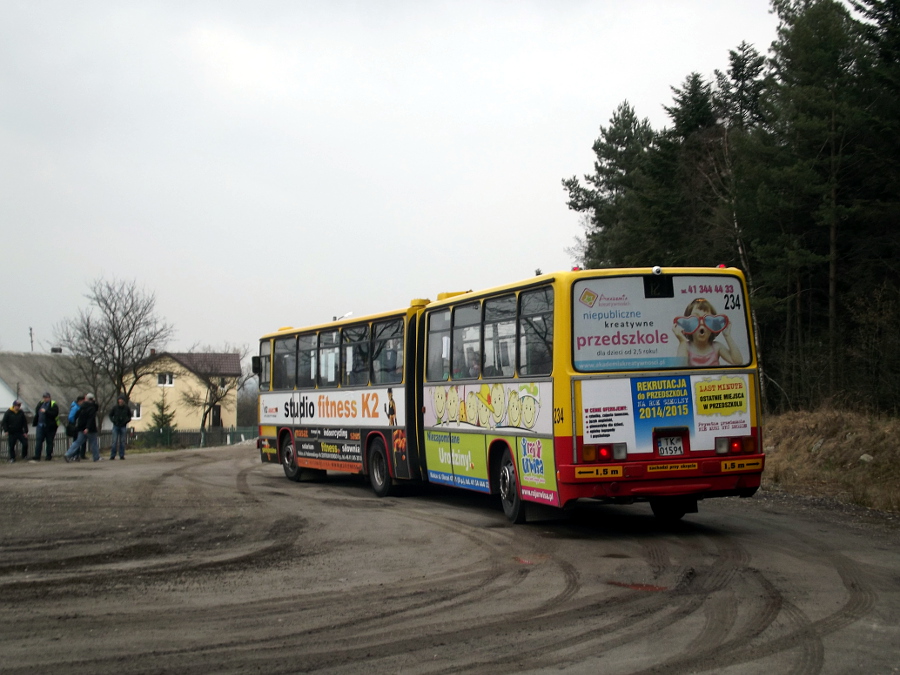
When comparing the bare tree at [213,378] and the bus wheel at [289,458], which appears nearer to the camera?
the bus wheel at [289,458]

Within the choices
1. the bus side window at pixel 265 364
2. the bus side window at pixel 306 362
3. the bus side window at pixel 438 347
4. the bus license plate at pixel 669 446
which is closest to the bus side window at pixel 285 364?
the bus side window at pixel 306 362

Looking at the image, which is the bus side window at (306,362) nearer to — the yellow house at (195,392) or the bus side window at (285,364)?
the bus side window at (285,364)

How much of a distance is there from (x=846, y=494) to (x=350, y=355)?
8.92 meters

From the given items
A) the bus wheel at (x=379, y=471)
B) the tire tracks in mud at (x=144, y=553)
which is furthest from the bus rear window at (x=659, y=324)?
the bus wheel at (x=379, y=471)

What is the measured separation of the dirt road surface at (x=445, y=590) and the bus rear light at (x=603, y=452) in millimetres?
945

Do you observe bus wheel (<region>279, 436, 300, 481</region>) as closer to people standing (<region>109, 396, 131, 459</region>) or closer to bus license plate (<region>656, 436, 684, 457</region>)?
people standing (<region>109, 396, 131, 459</region>)

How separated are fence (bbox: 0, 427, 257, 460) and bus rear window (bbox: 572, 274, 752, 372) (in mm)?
25567

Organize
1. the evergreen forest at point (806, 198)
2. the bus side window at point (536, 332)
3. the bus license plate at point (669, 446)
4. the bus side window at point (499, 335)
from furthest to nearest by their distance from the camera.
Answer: the evergreen forest at point (806, 198) → the bus side window at point (499, 335) → the bus side window at point (536, 332) → the bus license plate at point (669, 446)

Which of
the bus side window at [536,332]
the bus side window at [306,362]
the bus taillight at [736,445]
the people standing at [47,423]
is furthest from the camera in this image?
the people standing at [47,423]

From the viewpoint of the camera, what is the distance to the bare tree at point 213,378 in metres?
79.2

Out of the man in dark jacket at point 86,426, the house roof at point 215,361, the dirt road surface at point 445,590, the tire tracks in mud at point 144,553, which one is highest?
the house roof at point 215,361

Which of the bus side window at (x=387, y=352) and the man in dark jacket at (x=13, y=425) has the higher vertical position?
the bus side window at (x=387, y=352)

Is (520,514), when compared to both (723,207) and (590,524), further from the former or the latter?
(723,207)

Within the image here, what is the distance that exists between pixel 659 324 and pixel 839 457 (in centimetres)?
931
